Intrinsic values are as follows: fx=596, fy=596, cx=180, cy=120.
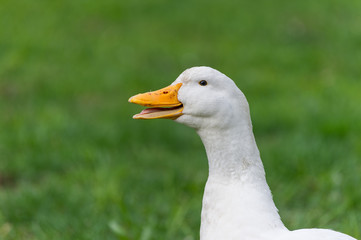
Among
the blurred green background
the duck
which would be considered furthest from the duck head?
the blurred green background

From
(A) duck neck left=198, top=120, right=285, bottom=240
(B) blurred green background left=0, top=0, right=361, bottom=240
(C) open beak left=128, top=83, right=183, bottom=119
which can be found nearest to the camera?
(A) duck neck left=198, top=120, right=285, bottom=240

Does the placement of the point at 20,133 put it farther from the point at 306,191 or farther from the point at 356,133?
the point at 356,133

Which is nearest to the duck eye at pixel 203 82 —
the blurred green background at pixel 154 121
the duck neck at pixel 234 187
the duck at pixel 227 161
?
the duck at pixel 227 161

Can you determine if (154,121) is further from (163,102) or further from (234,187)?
(234,187)

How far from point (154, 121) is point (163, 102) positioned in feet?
9.19

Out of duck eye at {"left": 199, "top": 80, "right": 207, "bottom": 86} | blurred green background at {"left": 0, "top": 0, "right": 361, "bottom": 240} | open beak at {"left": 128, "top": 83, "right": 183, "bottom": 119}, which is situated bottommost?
blurred green background at {"left": 0, "top": 0, "right": 361, "bottom": 240}

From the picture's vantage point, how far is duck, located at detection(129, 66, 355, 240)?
2.04 metres

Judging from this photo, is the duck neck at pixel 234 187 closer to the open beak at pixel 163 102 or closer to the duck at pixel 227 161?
the duck at pixel 227 161

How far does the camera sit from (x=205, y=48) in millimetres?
6789

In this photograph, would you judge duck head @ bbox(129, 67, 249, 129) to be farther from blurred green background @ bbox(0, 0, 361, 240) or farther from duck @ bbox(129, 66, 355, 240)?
blurred green background @ bbox(0, 0, 361, 240)

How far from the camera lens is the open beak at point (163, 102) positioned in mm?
2176

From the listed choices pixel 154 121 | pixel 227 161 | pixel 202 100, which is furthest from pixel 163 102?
pixel 154 121

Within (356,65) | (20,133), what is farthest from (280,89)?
(20,133)

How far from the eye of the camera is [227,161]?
2092 mm
